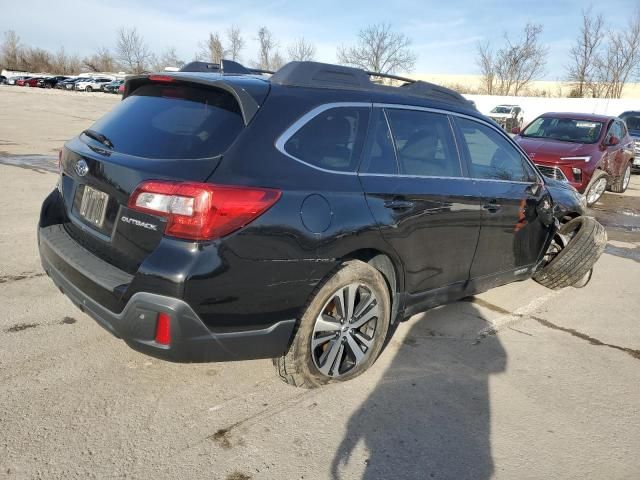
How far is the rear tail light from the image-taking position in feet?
7.79

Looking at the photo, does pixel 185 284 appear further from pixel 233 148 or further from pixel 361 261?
pixel 361 261

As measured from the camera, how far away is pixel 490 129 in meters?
4.21

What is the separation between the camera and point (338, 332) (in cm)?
303

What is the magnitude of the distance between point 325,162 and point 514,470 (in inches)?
72.8

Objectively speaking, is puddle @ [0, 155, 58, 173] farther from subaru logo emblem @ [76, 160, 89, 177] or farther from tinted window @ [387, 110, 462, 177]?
tinted window @ [387, 110, 462, 177]

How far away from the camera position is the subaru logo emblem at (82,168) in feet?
9.47

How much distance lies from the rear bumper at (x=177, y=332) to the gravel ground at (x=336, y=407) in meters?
0.43

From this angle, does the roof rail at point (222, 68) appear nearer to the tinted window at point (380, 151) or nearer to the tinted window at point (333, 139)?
the tinted window at point (333, 139)

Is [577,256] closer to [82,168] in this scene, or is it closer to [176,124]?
[176,124]

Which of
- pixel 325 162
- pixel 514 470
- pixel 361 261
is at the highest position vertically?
pixel 325 162

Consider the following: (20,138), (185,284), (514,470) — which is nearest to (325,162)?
(185,284)

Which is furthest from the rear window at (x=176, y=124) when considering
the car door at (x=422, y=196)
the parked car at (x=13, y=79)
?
the parked car at (x=13, y=79)

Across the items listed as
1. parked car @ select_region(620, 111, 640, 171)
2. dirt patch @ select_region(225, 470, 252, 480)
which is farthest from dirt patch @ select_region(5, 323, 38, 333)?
parked car @ select_region(620, 111, 640, 171)

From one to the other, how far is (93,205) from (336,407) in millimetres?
1763
